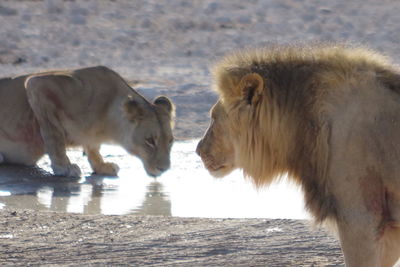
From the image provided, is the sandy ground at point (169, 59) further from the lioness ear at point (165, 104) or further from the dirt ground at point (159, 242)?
the lioness ear at point (165, 104)

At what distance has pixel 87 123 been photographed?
30.2 feet

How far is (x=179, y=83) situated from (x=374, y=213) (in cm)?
868

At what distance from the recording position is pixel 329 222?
4.72 m

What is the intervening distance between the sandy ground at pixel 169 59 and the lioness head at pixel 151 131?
1.83 meters

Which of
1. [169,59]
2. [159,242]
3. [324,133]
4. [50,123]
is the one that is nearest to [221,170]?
[324,133]

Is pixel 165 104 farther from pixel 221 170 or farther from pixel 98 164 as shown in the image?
pixel 221 170

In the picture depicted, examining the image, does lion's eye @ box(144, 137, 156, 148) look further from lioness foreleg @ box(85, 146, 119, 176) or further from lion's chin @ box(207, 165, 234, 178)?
lion's chin @ box(207, 165, 234, 178)

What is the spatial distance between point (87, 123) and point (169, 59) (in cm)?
563

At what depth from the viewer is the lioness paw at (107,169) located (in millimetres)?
9047

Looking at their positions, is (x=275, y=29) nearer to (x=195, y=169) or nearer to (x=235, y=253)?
(x=195, y=169)

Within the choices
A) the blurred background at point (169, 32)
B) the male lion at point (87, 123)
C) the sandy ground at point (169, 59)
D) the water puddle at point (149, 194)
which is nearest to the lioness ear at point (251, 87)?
the sandy ground at point (169, 59)

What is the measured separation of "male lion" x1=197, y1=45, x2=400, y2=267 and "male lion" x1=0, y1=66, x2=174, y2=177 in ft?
13.1

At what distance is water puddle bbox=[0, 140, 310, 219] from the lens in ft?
23.9

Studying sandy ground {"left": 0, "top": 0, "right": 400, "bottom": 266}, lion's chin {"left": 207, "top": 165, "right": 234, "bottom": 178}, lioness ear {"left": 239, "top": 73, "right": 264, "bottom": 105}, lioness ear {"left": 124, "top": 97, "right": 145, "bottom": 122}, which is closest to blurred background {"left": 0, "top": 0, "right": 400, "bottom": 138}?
sandy ground {"left": 0, "top": 0, "right": 400, "bottom": 266}
